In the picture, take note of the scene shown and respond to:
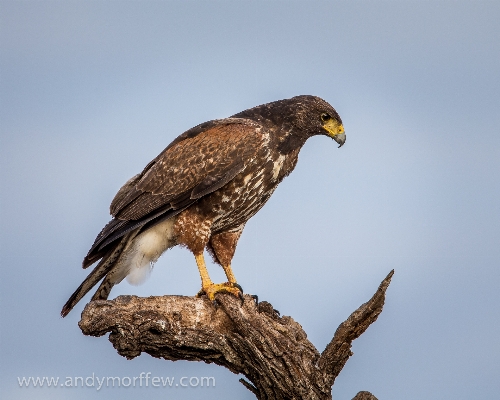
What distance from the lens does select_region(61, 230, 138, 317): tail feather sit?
10375mm

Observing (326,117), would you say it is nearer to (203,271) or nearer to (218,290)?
(203,271)

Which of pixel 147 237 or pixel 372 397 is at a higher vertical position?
pixel 147 237

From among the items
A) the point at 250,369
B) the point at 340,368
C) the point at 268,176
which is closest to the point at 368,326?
the point at 340,368

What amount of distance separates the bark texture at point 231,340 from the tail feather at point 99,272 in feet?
3.49

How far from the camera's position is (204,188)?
10102 mm

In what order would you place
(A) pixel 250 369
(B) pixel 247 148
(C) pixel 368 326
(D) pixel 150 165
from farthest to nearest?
(D) pixel 150 165, (B) pixel 247 148, (A) pixel 250 369, (C) pixel 368 326

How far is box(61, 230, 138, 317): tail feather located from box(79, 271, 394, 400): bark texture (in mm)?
1064

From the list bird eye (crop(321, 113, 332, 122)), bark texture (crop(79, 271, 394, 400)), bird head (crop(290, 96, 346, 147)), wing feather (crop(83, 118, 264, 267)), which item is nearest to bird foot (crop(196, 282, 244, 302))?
bark texture (crop(79, 271, 394, 400))

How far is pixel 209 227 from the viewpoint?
404 inches

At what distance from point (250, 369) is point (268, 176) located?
261 cm

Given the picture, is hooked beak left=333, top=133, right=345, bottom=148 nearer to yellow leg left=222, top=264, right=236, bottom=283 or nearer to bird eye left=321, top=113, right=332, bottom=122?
bird eye left=321, top=113, right=332, bottom=122

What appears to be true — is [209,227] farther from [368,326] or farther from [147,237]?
[368,326]

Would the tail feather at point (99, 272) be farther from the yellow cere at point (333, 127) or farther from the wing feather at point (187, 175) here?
the yellow cere at point (333, 127)

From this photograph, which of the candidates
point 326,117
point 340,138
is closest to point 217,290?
point 340,138
